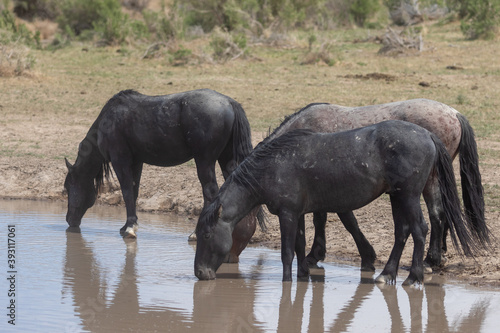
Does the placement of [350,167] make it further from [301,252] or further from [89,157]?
[89,157]

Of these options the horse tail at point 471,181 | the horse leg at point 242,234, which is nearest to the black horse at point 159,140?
the horse leg at point 242,234

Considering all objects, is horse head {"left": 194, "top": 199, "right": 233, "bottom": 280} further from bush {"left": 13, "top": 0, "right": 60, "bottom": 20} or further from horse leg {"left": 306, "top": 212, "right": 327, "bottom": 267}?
bush {"left": 13, "top": 0, "right": 60, "bottom": 20}

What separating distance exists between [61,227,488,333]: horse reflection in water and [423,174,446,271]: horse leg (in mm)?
441

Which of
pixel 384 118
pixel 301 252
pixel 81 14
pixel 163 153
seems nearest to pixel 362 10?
pixel 81 14

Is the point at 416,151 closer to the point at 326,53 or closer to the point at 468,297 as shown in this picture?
the point at 468,297

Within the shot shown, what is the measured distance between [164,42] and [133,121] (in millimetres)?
12548

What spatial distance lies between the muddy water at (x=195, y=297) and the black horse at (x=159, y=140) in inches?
32.1

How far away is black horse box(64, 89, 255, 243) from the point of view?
8.06 metres

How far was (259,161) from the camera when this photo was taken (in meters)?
6.48

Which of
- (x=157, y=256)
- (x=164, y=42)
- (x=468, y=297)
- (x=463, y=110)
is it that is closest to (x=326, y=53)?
(x=164, y=42)

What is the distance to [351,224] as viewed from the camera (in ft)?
23.2

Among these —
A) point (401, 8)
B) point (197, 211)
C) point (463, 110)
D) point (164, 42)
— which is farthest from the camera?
point (401, 8)

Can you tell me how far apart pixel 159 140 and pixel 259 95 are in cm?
724

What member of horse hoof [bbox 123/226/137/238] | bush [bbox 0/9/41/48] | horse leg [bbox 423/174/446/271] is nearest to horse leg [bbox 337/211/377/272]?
horse leg [bbox 423/174/446/271]
